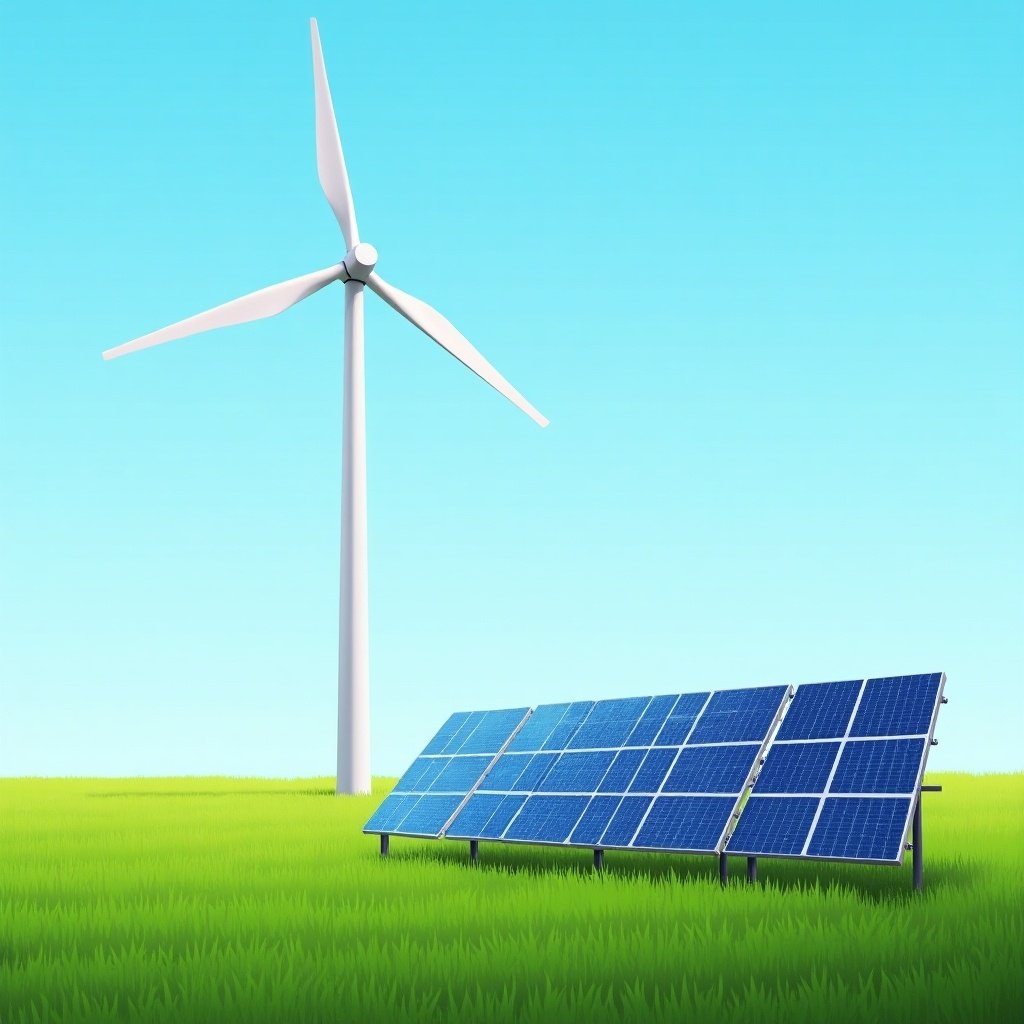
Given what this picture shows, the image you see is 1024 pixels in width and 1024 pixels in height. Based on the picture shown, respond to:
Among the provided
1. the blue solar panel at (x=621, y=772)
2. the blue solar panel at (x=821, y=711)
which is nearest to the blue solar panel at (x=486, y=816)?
the blue solar panel at (x=621, y=772)

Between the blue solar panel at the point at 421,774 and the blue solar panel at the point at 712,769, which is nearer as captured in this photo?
the blue solar panel at the point at 712,769

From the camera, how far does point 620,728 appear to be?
65.5 feet

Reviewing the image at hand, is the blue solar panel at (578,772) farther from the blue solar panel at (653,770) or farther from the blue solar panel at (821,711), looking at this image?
the blue solar panel at (821,711)

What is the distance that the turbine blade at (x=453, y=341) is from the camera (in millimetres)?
41875

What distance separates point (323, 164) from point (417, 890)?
102 ft

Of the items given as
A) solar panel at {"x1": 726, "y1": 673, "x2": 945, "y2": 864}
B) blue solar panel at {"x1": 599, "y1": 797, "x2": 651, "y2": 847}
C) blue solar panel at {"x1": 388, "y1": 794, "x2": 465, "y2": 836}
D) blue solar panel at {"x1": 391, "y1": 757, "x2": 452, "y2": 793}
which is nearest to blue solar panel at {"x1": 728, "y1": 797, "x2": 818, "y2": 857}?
solar panel at {"x1": 726, "y1": 673, "x2": 945, "y2": 864}

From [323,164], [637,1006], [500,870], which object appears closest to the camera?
[637,1006]

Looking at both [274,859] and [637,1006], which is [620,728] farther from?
[637,1006]

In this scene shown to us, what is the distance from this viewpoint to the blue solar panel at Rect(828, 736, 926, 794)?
14.7 meters

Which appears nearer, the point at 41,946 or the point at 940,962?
Answer: the point at 940,962

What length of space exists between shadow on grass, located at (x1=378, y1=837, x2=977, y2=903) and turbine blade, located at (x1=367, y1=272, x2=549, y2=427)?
22.1 meters

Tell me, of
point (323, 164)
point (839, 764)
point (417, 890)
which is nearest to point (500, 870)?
point (417, 890)

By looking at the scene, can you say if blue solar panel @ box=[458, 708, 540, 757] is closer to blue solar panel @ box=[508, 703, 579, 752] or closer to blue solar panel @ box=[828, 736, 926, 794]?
blue solar panel @ box=[508, 703, 579, 752]

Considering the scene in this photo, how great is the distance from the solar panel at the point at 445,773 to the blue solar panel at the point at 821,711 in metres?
6.13
